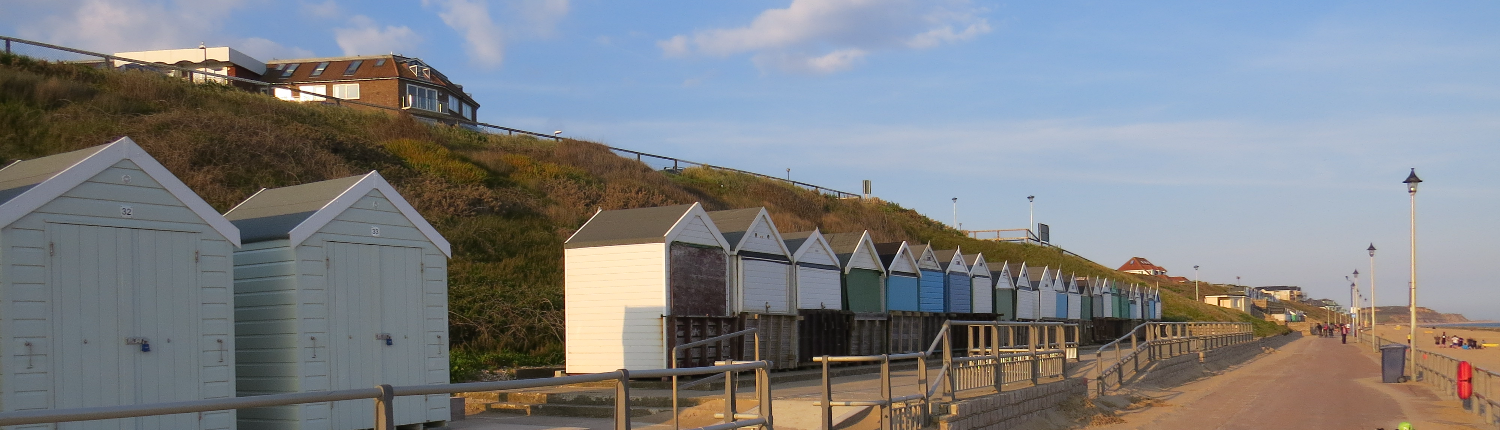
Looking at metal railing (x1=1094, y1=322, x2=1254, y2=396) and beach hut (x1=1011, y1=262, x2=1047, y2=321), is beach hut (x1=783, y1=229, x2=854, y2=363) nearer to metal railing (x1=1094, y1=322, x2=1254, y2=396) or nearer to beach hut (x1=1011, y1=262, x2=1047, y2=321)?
metal railing (x1=1094, y1=322, x2=1254, y2=396)

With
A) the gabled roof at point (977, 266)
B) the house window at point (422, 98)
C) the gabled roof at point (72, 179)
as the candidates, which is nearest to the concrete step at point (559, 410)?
the gabled roof at point (72, 179)

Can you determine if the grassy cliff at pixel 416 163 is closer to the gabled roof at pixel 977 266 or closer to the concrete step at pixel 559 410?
the concrete step at pixel 559 410

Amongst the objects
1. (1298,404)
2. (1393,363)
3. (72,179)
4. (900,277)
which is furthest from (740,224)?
(1393,363)

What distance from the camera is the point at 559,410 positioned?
55.0 ft

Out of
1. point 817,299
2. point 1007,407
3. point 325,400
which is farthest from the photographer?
point 817,299

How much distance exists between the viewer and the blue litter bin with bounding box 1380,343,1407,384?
104ft

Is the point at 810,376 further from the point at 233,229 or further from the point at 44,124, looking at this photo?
the point at 44,124

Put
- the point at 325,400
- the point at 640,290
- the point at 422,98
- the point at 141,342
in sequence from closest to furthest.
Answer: the point at 325,400, the point at 141,342, the point at 640,290, the point at 422,98

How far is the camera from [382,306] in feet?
44.1

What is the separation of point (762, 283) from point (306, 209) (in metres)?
12.0

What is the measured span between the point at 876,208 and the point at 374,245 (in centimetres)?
5851

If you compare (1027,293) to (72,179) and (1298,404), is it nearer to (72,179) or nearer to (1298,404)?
(1298,404)

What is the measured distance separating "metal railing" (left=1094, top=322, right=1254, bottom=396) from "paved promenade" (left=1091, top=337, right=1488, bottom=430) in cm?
98

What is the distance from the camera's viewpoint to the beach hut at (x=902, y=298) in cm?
2964
